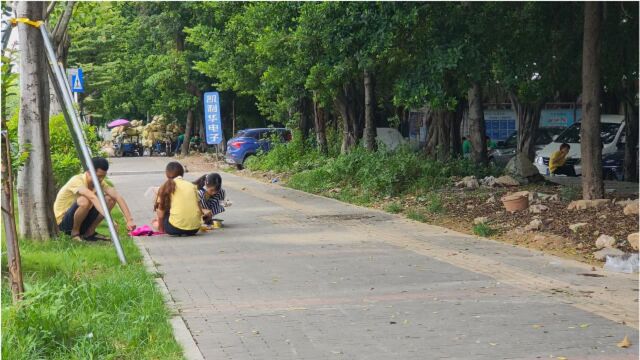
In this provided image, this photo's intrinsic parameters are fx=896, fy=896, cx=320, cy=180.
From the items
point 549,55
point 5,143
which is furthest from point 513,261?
point 549,55

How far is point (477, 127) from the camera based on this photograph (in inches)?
827

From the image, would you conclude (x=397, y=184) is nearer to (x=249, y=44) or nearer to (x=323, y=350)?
(x=323, y=350)

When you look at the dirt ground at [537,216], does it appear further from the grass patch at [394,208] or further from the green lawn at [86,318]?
the green lawn at [86,318]

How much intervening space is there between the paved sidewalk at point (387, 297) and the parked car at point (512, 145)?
14543 mm

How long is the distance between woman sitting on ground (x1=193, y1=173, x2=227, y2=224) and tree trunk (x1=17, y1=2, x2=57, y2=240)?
2707mm

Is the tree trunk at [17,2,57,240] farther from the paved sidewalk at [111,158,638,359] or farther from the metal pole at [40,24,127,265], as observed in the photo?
the paved sidewalk at [111,158,638,359]

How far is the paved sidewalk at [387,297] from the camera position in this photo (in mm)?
6625

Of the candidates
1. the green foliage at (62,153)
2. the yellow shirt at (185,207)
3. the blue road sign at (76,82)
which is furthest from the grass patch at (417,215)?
the blue road sign at (76,82)

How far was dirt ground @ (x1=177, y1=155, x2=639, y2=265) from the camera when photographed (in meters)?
11.5

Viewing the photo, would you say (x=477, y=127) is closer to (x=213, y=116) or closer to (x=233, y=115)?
(x=213, y=116)

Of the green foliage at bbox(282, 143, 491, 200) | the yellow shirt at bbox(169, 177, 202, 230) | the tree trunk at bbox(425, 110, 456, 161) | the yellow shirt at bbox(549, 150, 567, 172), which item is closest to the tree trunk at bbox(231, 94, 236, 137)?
the tree trunk at bbox(425, 110, 456, 161)

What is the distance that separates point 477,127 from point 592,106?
293 inches

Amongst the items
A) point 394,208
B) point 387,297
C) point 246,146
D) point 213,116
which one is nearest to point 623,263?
point 387,297

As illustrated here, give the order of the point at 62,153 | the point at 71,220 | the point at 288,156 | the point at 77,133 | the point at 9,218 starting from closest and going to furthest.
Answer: the point at 9,218
the point at 77,133
the point at 71,220
the point at 62,153
the point at 288,156
